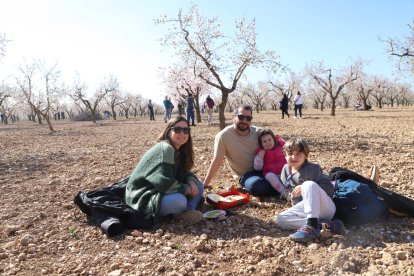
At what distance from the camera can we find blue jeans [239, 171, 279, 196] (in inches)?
178

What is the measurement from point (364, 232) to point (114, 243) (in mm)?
2553

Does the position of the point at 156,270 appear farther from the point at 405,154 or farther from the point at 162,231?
the point at 405,154

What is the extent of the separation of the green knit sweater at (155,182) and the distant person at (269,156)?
1293 mm

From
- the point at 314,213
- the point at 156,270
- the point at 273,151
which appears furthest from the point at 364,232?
the point at 156,270

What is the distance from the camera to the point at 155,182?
12.0 ft

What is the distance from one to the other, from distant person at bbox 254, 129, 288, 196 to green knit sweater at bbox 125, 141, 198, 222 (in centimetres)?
129

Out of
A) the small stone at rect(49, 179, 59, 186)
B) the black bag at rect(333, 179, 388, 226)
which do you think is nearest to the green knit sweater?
the black bag at rect(333, 179, 388, 226)

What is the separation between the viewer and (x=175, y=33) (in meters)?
12.7

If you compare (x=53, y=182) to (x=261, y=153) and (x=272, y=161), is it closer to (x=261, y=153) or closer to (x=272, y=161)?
(x=261, y=153)

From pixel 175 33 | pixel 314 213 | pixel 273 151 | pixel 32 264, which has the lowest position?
pixel 32 264

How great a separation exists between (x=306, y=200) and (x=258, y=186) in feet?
4.37

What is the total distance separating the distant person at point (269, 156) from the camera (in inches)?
180

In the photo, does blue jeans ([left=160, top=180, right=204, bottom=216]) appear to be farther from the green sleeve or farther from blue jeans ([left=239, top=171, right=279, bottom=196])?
blue jeans ([left=239, top=171, right=279, bottom=196])

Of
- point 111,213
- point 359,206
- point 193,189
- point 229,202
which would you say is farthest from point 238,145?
point 111,213
